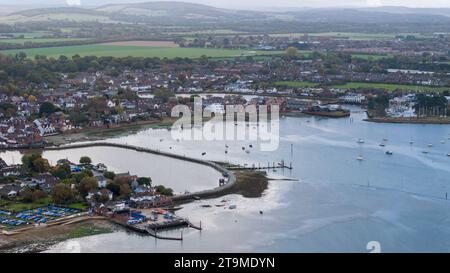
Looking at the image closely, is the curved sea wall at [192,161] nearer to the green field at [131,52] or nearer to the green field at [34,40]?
the green field at [131,52]

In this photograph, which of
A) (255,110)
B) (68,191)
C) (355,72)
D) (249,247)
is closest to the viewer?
(249,247)

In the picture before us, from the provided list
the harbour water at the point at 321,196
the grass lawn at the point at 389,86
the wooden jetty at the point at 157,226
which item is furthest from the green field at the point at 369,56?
the wooden jetty at the point at 157,226

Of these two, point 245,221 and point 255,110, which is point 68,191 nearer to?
point 245,221

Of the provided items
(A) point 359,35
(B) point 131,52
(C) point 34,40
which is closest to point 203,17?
(A) point 359,35

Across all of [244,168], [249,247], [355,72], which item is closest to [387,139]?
[244,168]

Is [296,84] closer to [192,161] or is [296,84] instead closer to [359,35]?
[192,161]
